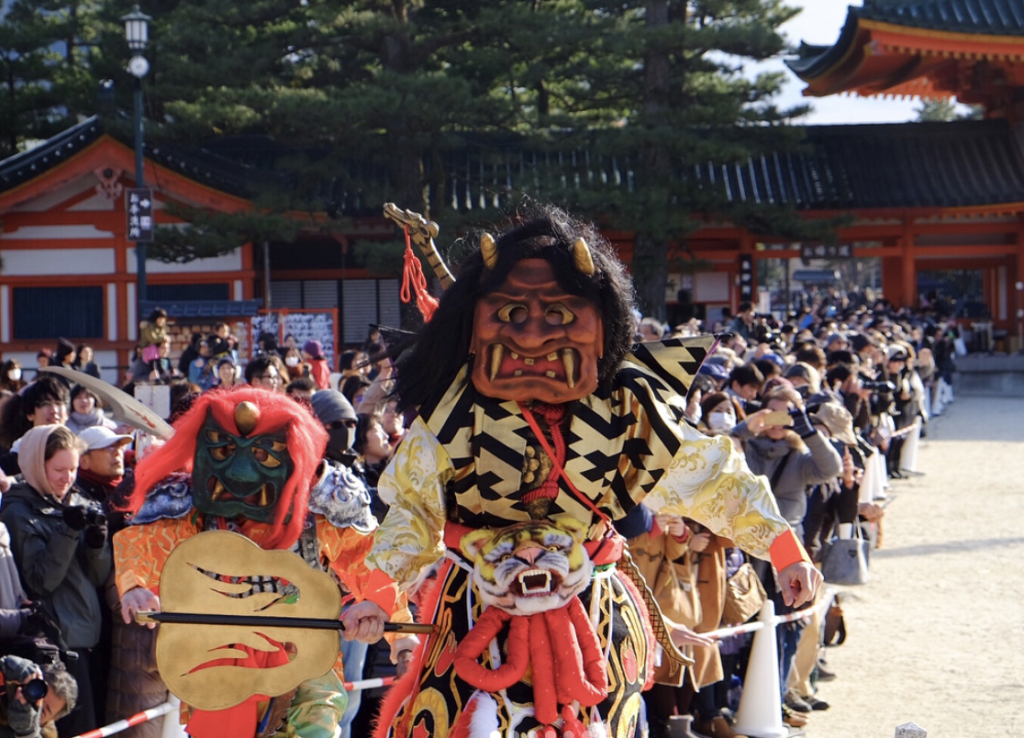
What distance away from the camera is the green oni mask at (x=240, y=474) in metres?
3.75

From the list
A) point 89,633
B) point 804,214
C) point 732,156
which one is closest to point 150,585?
point 89,633

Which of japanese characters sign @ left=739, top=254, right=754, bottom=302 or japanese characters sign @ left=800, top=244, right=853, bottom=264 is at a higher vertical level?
japanese characters sign @ left=800, top=244, right=853, bottom=264

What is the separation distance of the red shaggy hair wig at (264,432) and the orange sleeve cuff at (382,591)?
67 centimetres

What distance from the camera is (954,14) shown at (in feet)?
69.2

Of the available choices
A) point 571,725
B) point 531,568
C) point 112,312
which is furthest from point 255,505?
point 112,312

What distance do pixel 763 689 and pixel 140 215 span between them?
10695 millimetres

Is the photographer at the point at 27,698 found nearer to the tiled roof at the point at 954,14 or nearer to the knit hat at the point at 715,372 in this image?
the knit hat at the point at 715,372

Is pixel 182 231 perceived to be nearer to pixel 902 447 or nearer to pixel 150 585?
pixel 902 447

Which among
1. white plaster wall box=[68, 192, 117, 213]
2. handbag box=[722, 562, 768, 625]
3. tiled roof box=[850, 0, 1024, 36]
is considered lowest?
handbag box=[722, 562, 768, 625]

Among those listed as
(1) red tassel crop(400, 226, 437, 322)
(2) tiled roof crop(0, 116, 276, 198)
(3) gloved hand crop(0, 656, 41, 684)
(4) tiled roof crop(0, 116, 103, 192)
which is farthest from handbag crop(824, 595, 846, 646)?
(4) tiled roof crop(0, 116, 103, 192)

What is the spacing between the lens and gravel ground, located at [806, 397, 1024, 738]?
611 centimetres

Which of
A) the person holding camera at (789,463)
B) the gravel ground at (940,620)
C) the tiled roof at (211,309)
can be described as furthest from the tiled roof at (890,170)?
the person holding camera at (789,463)

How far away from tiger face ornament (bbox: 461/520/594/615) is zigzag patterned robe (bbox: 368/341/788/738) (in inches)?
3.5

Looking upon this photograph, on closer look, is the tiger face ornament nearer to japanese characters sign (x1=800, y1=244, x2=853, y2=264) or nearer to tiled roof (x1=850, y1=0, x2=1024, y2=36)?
japanese characters sign (x1=800, y1=244, x2=853, y2=264)
